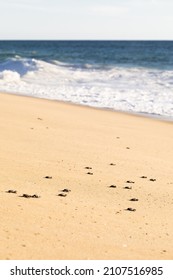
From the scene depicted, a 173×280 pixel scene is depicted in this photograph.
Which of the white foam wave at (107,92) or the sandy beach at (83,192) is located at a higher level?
the sandy beach at (83,192)

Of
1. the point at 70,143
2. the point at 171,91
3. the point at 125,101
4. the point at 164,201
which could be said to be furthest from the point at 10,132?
the point at 171,91

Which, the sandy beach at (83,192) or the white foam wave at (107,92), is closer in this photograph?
the sandy beach at (83,192)

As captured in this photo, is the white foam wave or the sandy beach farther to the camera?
the white foam wave

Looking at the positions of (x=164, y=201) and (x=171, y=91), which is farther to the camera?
(x=171, y=91)

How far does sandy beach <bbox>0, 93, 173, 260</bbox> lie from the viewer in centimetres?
481

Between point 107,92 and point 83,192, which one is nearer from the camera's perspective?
point 83,192

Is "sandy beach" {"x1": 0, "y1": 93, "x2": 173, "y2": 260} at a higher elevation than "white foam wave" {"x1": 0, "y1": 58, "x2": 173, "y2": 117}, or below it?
higher

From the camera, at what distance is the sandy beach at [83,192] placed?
4.81 metres

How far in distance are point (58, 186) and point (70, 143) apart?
115 inches

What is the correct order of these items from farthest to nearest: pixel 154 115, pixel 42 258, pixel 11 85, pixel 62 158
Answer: pixel 11 85
pixel 154 115
pixel 62 158
pixel 42 258

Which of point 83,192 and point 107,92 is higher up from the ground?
point 83,192

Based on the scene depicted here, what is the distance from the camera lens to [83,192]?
6.54 meters

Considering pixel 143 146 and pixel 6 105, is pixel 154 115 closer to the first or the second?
pixel 6 105

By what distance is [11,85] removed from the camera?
26.0 meters
